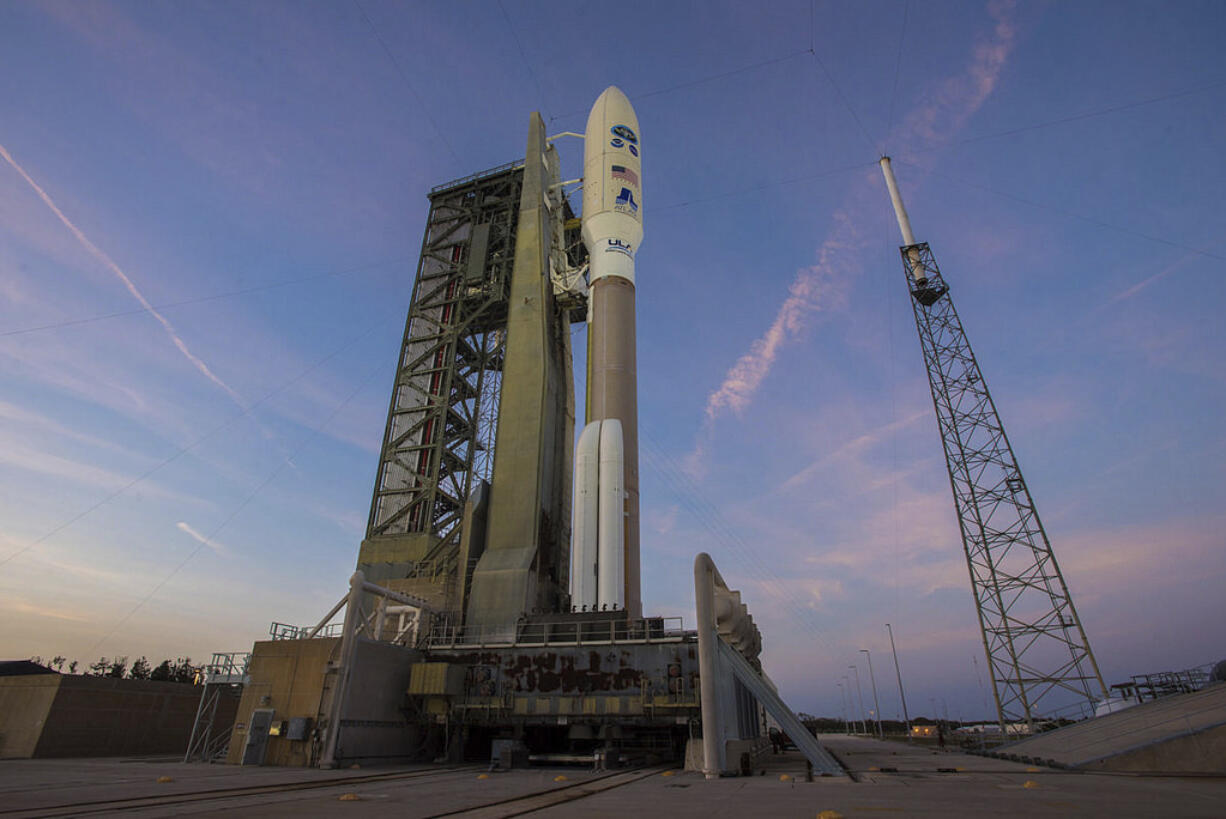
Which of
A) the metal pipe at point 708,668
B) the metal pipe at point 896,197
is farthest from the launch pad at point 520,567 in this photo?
the metal pipe at point 896,197

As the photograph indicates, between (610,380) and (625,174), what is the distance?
38.0 ft

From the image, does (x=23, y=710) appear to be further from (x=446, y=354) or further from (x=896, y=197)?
(x=896, y=197)

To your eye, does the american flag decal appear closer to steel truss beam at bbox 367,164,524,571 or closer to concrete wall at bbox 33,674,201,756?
steel truss beam at bbox 367,164,524,571

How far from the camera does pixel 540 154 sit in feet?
129

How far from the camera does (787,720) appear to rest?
60.3 ft

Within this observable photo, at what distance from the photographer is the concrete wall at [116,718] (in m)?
27.6

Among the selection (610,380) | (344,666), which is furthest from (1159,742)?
(344,666)

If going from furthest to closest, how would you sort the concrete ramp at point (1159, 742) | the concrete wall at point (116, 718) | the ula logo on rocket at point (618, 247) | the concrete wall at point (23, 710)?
the ula logo on rocket at point (618, 247) < the concrete wall at point (116, 718) < the concrete wall at point (23, 710) < the concrete ramp at point (1159, 742)

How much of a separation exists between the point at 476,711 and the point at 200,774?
9132 millimetres

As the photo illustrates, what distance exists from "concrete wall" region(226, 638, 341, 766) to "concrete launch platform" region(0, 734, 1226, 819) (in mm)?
4189

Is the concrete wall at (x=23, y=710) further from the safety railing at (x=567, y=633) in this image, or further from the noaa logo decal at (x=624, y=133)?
the noaa logo decal at (x=624, y=133)

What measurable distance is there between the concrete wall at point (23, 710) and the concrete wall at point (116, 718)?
0.38 meters

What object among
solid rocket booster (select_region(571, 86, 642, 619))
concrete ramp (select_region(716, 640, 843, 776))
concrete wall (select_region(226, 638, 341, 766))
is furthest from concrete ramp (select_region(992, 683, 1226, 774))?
concrete wall (select_region(226, 638, 341, 766))

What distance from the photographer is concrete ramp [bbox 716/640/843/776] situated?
17516 millimetres
